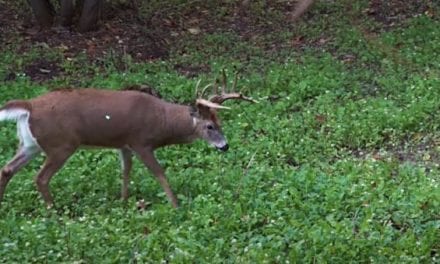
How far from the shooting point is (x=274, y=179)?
277 inches

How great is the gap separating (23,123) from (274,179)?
76.1 inches

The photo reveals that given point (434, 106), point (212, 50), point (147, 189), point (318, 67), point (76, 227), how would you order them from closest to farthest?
point (76, 227) < point (147, 189) < point (434, 106) < point (318, 67) < point (212, 50)

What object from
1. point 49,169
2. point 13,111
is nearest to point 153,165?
point 49,169

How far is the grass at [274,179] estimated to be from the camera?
17.7 ft

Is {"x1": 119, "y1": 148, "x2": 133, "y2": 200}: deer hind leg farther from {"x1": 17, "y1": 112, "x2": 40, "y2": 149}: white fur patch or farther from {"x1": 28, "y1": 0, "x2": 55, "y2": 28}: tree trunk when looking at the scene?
{"x1": 28, "y1": 0, "x2": 55, "y2": 28}: tree trunk

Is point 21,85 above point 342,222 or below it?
below

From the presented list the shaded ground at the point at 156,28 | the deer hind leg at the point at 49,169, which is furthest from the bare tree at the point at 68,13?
the deer hind leg at the point at 49,169

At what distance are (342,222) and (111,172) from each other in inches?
86.3

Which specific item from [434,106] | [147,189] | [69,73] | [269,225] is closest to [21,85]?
[69,73]

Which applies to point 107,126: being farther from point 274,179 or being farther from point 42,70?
point 42,70

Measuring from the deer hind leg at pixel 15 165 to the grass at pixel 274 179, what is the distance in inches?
5.2

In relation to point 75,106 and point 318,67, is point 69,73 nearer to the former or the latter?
point 318,67

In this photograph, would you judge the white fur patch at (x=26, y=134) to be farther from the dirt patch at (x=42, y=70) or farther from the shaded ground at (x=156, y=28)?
the shaded ground at (x=156, y=28)

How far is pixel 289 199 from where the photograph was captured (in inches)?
253
